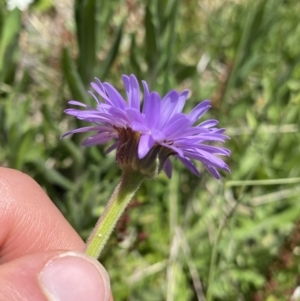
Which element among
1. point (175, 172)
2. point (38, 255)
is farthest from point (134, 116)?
point (175, 172)

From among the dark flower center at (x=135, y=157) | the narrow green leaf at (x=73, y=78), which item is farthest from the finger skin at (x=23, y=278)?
the narrow green leaf at (x=73, y=78)

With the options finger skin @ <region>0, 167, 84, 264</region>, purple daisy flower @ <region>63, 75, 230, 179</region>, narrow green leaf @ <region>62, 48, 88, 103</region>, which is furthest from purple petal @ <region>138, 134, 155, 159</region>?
narrow green leaf @ <region>62, 48, 88, 103</region>

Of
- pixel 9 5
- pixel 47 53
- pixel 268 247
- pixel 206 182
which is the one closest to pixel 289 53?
pixel 206 182

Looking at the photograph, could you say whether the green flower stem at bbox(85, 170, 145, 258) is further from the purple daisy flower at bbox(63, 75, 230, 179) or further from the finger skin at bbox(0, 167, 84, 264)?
the finger skin at bbox(0, 167, 84, 264)

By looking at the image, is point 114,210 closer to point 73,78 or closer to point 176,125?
point 176,125

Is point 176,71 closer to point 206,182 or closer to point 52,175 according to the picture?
point 206,182
